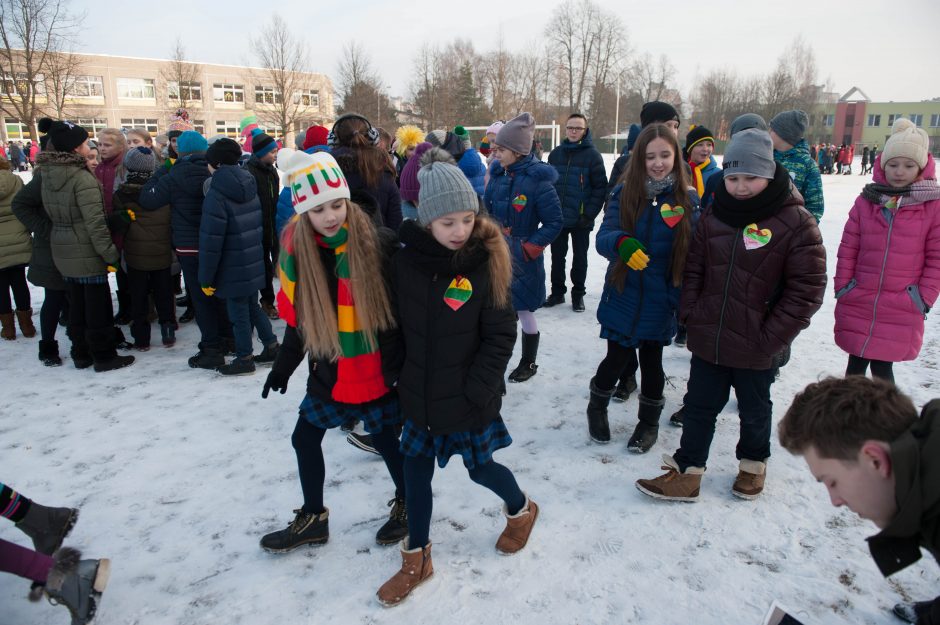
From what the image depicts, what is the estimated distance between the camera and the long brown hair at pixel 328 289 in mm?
2471

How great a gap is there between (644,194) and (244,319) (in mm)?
3549

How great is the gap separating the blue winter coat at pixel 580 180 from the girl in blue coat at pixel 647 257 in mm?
3063

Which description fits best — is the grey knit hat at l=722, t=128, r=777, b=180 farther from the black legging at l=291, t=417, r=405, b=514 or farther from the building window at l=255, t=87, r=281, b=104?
the building window at l=255, t=87, r=281, b=104

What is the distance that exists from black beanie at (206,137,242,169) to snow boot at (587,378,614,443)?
351cm

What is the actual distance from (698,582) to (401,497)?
144 centimetres

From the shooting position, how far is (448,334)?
7.75 ft

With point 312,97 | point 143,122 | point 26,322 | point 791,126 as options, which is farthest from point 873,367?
point 143,122

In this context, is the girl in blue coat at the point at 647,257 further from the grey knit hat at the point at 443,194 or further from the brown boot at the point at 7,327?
the brown boot at the point at 7,327

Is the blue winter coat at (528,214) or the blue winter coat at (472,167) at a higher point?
the blue winter coat at (472,167)

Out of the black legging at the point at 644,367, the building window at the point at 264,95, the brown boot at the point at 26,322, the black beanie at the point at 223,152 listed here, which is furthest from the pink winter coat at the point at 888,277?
the building window at the point at 264,95

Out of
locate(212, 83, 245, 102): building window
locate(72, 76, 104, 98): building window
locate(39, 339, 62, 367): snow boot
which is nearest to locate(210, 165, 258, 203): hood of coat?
locate(39, 339, 62, 367): snow boot

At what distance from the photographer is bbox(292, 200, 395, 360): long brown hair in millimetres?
2471

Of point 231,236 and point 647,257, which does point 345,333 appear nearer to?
point 647,257

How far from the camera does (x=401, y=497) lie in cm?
293
